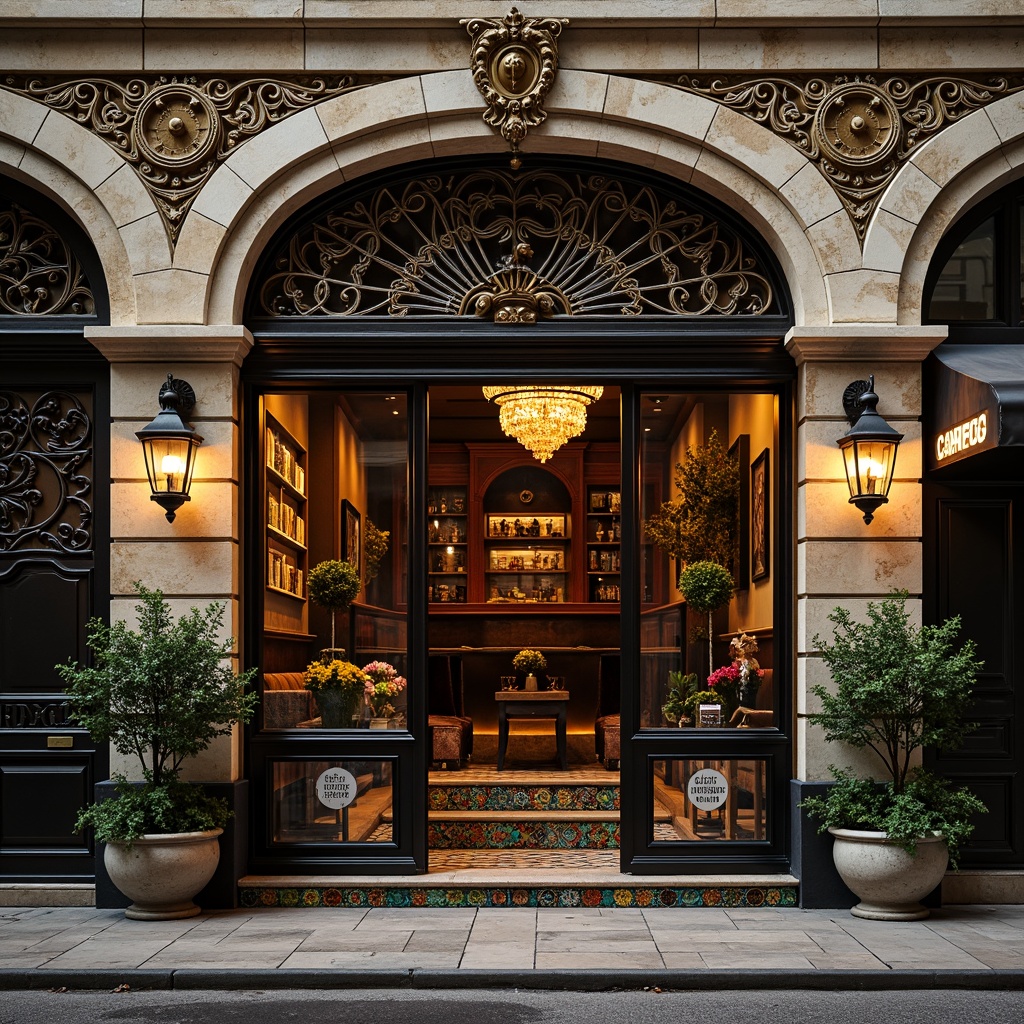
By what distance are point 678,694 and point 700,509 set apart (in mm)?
1482

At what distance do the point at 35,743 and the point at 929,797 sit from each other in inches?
266

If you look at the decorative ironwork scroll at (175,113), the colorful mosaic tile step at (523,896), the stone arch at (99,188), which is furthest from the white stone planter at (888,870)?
the decorative ironwork scroll at (175,113)

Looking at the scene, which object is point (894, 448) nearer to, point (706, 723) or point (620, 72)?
point (706, 723)

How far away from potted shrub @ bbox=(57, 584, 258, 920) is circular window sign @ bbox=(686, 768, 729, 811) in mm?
3448

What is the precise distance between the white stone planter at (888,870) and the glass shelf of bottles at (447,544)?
1071cm

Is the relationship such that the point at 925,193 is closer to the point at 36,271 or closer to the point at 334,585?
the point at 334,585

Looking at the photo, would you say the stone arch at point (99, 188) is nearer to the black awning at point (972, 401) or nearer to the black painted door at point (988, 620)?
the black awning at point (972, 401)

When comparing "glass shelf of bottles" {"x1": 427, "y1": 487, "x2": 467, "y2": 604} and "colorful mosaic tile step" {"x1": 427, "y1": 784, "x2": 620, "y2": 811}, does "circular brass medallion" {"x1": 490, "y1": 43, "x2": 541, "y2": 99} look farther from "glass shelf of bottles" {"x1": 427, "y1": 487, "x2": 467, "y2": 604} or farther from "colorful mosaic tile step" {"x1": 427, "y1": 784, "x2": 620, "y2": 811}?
"glass shelf of bottles" {"x1": 427, "y1": 487, "x2": 467, "y2": 604}

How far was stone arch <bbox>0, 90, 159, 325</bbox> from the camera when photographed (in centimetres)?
1072

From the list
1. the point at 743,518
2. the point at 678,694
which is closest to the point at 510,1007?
the point at 678,694

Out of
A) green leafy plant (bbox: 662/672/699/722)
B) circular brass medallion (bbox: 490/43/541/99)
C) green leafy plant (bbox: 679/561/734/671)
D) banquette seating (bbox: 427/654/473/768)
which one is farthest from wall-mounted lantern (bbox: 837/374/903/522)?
banquette seating (bbox: 427/654/473/768)

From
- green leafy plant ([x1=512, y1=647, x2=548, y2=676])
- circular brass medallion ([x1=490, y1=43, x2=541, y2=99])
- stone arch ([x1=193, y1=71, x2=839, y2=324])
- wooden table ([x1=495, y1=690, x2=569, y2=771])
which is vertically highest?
circular brass medallion ([x1=490, y1=43, x2=541, y2=99])

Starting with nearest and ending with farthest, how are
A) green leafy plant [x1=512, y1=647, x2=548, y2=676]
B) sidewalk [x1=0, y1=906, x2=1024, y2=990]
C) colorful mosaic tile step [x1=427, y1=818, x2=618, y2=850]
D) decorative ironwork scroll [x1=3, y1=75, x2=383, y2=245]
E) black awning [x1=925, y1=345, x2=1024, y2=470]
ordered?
1. sidewalk [x1=0, y1=906, x2=1024, y2=990]
2. black awning [x1=925, y1=345, x2=1024, y2=470]
3. decorative ironwork scroll [x1=3, y1=75, x2=383, y2=245]
4. colorful mosaic tile step [x1=427, y1=818, x2=618, y2=850]
5. green leafy plant [x1=512, y1=647, x2=548, y2=676]

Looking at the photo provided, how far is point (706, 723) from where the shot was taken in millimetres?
10961
